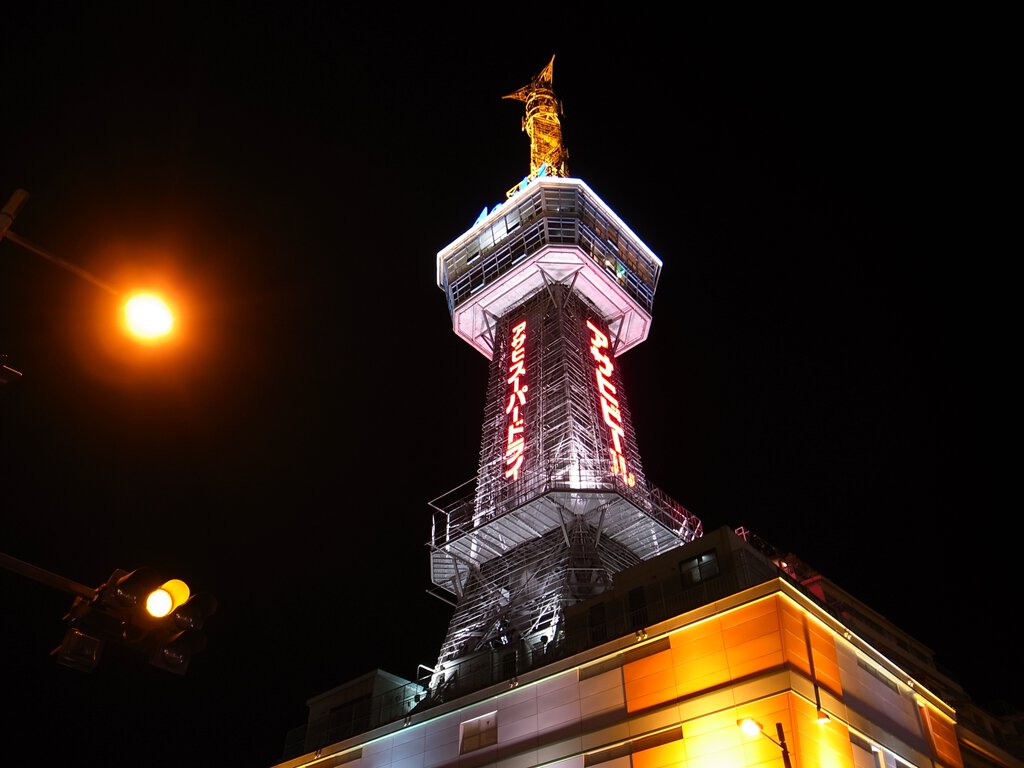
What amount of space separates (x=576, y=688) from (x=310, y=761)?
577 inches

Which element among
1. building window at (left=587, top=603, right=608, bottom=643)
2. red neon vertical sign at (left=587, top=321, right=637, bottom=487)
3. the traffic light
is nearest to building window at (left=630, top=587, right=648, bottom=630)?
building window at (left=587, top=603, right=608, bottom=643)

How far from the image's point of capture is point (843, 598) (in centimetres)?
4841

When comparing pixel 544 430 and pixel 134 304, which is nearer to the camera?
pixel 134 304

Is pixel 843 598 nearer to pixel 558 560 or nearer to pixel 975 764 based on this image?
pixel 975 764

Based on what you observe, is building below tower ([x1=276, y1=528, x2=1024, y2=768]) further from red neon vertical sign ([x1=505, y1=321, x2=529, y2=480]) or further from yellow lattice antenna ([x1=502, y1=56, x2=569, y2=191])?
yellow lattice antenna ([x1=502, y1=56, x2=569, y2=191])

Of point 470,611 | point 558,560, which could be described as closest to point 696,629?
point 558,560

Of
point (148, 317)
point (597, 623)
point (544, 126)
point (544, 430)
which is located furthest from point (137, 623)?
point (544, 126)

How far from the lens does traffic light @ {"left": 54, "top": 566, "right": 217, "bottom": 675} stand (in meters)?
8.91

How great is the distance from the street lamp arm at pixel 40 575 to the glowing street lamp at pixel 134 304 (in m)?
2.94

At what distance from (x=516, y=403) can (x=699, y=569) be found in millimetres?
23302

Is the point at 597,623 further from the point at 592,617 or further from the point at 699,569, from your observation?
the point at 699,569

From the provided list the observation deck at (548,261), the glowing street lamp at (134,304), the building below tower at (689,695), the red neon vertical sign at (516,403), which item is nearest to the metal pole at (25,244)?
the glowing street lamp at (134,304)

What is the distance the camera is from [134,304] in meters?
10.1

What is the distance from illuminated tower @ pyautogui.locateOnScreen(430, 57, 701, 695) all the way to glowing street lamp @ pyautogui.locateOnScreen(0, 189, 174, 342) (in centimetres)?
2618
